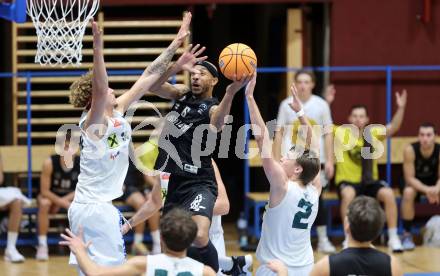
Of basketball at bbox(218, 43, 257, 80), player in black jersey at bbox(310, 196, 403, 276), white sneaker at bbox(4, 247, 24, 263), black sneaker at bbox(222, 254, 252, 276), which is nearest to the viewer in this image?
player in black jersey at bbox(310, 196, 403, 276)

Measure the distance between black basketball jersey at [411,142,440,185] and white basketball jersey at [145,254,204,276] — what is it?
705 centimetres

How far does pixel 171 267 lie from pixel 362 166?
6.81m

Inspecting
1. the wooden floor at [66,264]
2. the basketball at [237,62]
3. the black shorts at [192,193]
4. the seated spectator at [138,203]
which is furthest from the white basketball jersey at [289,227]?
the seated spectator at [138,203]

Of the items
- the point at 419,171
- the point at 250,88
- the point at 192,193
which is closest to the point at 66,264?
the point at 192,193

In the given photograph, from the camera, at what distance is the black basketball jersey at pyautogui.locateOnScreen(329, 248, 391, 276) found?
5812mm

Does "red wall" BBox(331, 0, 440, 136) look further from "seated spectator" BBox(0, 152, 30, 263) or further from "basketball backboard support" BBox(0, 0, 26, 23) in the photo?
"basketball backboard support" BBox(0, 0, 26, 23)

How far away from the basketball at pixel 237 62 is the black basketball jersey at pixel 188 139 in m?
0.60

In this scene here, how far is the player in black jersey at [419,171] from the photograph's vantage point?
40.8ft

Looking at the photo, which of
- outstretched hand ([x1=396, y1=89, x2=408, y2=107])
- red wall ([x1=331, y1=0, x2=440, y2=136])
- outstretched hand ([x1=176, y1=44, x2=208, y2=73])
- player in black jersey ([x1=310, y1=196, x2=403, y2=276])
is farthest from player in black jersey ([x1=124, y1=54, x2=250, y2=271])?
red wall ([x1=331, y1=0, x2=440, y2=136])

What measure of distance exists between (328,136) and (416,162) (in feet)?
3.98

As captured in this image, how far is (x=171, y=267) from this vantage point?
6.00 m

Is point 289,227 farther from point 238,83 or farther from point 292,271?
point 238,83

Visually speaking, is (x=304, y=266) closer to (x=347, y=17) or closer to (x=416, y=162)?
(x=416, y=162)

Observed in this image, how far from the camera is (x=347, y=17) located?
43.3ft
